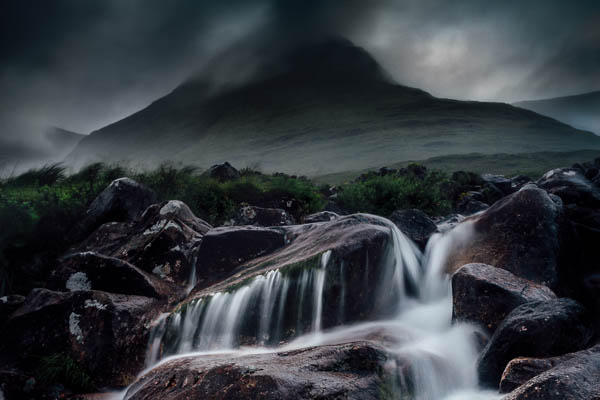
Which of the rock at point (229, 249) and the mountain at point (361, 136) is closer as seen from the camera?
the rock at point (229, 249)

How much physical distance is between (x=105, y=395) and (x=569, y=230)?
9597 mm

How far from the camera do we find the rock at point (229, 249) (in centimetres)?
882

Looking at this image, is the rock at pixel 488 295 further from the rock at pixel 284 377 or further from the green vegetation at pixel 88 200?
the green vegetation at pixel 88 200

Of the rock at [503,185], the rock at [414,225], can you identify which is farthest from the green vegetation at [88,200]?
the rock at [414,225]

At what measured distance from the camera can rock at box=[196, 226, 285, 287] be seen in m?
8.82

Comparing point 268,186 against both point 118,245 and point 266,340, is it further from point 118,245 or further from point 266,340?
point 266,340

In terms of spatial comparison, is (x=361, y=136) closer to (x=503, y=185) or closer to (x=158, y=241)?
(x=503, y=185)

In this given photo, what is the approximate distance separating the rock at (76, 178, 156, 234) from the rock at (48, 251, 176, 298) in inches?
127

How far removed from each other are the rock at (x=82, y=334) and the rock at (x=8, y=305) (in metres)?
0.26

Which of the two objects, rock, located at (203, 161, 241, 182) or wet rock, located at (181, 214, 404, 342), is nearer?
wet rock, located at (181, 214, 404, 342)

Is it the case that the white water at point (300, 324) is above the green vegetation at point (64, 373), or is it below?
above

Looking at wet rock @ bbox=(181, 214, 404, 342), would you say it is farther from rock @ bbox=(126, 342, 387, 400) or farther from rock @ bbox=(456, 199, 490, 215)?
rock @ bbox=(456, 199, 490, 215)

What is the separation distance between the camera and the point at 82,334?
6367mm

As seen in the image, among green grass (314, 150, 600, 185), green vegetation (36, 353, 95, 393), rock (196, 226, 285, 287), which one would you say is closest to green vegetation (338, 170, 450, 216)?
rock (196, 226, 285, 287)
